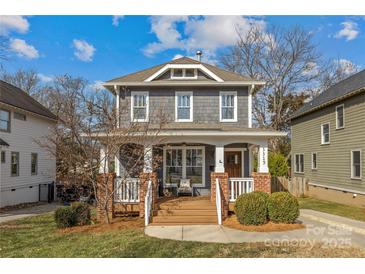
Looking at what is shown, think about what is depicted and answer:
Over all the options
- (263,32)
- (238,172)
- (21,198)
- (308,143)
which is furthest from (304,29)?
(21,198)

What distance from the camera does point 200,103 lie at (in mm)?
14297

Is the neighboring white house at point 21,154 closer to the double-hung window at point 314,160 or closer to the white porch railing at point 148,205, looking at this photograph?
the white porch railing at point 148,205

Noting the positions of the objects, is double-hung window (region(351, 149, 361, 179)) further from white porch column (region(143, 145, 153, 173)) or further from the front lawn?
white porch column (region(143, 145, 153, 173))

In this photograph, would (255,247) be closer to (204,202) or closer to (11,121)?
(204,202)

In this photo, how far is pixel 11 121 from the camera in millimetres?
16375

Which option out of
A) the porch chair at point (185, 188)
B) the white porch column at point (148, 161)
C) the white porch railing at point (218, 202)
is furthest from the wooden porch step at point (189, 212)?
the porch chair at point (185, 188)

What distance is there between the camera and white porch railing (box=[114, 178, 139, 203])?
1088cm

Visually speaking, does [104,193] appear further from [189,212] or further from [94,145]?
[189,212]

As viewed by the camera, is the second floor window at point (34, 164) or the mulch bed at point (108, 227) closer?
the mulch bed at point (108, 227)

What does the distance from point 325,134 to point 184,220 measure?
12.3 metres

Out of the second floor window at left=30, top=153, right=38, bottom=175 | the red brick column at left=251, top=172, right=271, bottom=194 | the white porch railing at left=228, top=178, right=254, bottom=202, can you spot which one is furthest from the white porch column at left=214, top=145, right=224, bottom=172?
the second floor window at left=30, top=153, right=38, bottom=175

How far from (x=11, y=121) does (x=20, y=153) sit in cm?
199

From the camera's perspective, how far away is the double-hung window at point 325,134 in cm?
1764

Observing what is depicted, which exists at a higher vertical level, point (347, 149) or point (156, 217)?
point (347, 149)
